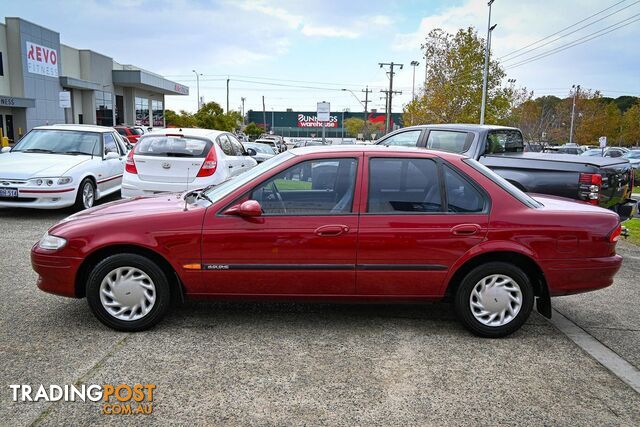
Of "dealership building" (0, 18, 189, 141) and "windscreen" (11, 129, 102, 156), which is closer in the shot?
"windscreen" (11, 129, 102, 156)

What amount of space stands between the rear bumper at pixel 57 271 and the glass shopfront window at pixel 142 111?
156 ft

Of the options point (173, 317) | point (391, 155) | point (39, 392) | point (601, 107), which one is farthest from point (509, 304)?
point (601, 107)

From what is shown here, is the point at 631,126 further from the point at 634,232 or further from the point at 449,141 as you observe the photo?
the point at 449,141

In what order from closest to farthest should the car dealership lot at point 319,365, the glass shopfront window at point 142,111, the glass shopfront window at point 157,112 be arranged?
the car dealership lot at point 319,365
the glass shopfront window at point 142,111
the glass shopfront window at point 157,112

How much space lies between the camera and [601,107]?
63.4 metres

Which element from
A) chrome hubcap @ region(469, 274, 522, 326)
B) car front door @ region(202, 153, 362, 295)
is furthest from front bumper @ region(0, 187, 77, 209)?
chrome hubcap @ region(469, 274, 522, 326)

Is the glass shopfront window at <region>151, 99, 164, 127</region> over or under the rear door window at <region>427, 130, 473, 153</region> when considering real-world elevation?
over

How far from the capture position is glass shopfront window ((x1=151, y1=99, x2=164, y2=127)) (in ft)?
177

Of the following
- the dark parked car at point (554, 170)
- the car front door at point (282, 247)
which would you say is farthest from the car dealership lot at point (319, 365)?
the dark parked car at point (554, 170)

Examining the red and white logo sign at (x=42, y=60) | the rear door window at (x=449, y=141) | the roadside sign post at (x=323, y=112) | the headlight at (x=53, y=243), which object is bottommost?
the headlight at (x=53, y=243)

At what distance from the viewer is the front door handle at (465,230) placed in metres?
4.16

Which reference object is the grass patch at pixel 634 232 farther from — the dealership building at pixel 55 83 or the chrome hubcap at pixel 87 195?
the dealership building at pixel 55 83

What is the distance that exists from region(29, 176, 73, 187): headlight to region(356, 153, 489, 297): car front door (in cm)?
650

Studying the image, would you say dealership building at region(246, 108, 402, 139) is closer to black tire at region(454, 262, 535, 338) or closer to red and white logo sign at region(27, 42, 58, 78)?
red and white logo sign at region(27, 42, 58, 78)
